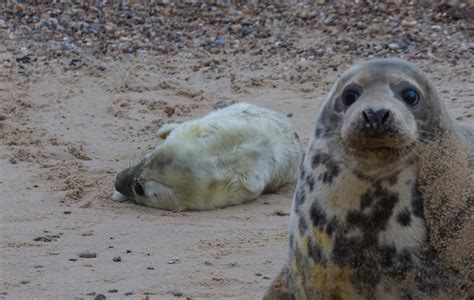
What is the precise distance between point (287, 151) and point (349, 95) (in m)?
3.36

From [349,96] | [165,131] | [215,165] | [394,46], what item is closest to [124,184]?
[215,165]

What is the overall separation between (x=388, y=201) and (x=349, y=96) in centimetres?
38

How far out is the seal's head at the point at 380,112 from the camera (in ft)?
10.2

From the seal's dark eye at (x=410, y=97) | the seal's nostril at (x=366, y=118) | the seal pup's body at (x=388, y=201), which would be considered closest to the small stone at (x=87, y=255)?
the seal pup's body at (x=388, y=201)

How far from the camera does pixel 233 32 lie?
33.6ft

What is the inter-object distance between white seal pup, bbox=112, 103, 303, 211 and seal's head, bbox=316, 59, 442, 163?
112 inches

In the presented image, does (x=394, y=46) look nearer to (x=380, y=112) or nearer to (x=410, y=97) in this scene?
(x=410, y=97)

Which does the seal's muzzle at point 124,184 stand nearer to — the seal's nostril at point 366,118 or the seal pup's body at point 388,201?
the seal pup's body at point 388,201

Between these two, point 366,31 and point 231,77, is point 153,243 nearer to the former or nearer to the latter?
point 231,77

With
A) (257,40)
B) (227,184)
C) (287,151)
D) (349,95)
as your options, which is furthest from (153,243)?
(257,40)

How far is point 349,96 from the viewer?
11.2ft

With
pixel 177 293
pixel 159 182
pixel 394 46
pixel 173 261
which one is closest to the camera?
pixel 177 293

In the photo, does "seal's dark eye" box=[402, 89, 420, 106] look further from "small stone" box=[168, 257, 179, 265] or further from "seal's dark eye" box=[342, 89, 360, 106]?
"small stone" box=[168, 257, 179, 265]

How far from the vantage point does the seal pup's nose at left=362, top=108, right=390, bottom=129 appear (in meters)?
3.08
